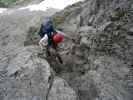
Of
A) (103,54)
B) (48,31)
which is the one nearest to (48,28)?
(48,31)

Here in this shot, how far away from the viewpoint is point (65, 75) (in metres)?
8.71

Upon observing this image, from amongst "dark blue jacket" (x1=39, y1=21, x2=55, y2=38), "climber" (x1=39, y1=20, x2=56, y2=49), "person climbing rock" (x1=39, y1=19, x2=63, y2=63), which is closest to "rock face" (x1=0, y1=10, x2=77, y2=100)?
"person climbing rock" (x1=39, y1=19, x2=63, y2=63)

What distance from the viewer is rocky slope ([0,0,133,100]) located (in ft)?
24.4

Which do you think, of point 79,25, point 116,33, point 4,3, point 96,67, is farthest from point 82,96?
point 4,3

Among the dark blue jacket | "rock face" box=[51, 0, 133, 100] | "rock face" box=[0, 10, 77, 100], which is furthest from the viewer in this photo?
the dark blue jacket

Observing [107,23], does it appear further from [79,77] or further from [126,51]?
Answer: [79,77]

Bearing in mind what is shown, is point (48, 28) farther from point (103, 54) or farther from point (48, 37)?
point (103, 54)

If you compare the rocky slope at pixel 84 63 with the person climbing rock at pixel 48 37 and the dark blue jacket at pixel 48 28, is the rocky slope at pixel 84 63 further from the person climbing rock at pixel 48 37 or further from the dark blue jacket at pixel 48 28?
the dark blue jacket at pixel 48 28

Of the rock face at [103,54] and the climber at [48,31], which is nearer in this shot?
the rock face at [103,54]

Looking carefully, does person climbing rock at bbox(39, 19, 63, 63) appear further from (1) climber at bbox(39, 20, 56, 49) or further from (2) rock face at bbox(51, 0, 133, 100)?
(2) rock face at bbox(51, 0, 133, 100)

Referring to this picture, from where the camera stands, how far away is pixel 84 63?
29.3 ft

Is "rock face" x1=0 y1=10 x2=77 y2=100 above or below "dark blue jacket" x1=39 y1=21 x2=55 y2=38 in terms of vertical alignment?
below

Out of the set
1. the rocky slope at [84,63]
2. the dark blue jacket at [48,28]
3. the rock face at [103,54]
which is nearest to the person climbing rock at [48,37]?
the dark blue jacket at [48,28]

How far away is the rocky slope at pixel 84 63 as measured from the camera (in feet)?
24.4
